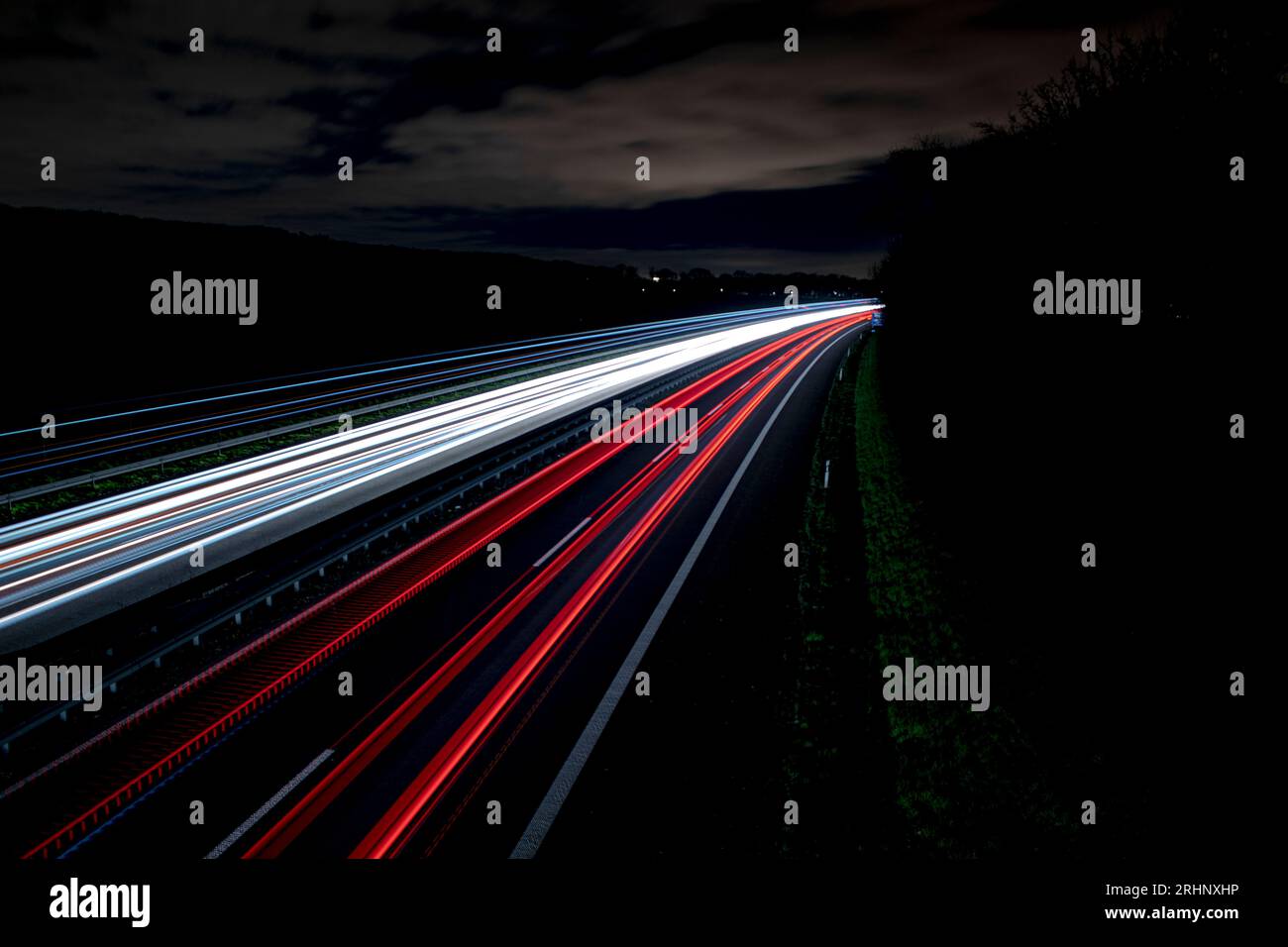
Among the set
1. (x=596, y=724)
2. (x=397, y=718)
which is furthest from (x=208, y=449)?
(x=596, y=724)

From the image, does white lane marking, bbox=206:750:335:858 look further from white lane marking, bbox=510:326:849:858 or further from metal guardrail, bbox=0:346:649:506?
metal guardrail, bbox=0:346:649:506

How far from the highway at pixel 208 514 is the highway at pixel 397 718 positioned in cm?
374

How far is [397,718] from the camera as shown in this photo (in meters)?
8.35

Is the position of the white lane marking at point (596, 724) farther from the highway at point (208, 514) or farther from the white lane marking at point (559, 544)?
the highway at point (208, 514)

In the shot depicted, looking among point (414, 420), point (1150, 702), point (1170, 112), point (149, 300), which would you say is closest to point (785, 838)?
point (1150, 702)

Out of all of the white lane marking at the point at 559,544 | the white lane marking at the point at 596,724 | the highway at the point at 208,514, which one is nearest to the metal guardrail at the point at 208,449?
the highway at the point at 208,514

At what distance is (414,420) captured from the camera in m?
25.7

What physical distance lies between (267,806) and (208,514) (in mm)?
10460

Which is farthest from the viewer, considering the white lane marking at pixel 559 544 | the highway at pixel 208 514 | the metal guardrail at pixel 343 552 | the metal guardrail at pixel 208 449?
the metal guardrail at pixel 208 449

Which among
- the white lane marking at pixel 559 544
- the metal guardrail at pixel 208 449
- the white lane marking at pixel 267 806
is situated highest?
the metal guardrail at pixel 208 449

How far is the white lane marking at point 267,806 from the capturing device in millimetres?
6422

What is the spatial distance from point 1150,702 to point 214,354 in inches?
1727

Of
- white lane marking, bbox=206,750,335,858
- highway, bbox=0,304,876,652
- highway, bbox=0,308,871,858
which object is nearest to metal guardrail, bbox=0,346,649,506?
highway, bbox=0,304,876,652

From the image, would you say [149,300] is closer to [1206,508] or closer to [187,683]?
[187,683]
